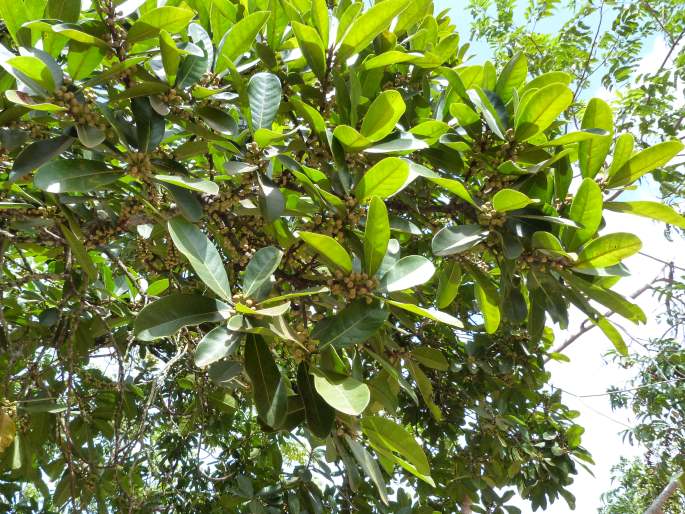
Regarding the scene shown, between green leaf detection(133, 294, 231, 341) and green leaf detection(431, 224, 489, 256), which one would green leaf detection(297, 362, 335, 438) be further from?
green leaf detection(431, 224, 489, 256)

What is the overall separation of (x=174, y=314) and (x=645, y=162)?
4.33 feet

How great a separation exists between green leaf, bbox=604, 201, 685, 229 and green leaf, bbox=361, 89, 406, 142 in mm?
674

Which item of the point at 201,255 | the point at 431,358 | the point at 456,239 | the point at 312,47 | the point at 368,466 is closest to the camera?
the point at 201,255

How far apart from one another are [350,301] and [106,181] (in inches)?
29.6

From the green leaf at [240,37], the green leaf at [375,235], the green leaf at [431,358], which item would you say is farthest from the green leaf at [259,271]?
the green leaf at [431,358]

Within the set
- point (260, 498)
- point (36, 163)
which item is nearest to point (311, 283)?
point (36, 163)

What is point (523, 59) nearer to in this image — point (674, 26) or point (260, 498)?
point (260, 498)

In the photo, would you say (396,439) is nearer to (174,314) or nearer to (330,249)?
(330,249)

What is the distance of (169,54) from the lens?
1568 mm

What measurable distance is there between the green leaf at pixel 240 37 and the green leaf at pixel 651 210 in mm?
1123

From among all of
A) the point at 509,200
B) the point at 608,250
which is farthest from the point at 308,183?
the point at 608,250

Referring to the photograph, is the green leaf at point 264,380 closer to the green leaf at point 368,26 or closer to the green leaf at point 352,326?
the green leaf at point 352,326

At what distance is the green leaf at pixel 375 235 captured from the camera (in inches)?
55.6

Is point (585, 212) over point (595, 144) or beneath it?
beneath
